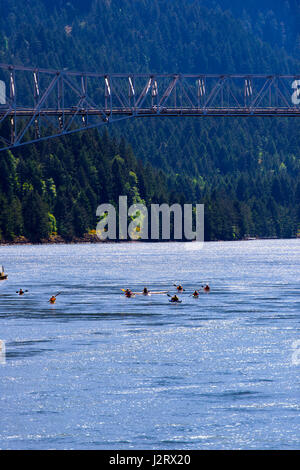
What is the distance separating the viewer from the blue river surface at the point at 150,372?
2758 cm

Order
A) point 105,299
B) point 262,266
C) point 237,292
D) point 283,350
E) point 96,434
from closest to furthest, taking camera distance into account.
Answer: point 96,434, point 283,350, point 105,299, point 237,292, point 262,266

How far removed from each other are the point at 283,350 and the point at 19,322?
16145mm

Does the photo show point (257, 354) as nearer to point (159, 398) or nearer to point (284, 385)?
point (284, 385)

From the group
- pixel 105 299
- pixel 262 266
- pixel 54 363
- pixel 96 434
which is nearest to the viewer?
pixel 96 434

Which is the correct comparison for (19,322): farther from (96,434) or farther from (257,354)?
(96,434)

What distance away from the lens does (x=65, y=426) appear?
2833cm

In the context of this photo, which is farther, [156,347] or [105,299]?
[105,299]

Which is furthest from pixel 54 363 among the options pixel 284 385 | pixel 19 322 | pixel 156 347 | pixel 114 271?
pixel 114 271

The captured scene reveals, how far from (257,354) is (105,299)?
26.7 metres

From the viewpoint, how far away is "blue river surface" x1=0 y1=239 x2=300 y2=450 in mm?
27578

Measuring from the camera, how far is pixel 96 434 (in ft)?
90.2

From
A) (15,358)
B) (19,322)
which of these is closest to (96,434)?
(15,358)

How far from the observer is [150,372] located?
119ft
